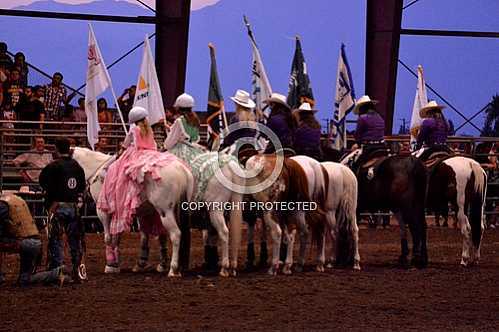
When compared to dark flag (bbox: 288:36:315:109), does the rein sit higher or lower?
lower

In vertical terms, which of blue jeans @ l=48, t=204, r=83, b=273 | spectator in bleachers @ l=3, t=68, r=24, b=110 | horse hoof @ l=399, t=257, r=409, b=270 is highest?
spectator in bleachers @ l=3, t=68, r=24, b=110

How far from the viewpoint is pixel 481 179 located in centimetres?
1445

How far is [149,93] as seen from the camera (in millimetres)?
17156

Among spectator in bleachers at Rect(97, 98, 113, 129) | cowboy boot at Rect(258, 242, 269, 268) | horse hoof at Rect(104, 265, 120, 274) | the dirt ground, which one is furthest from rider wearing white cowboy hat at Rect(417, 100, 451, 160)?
spectator in bleachers at Rect(97, 98, 113, 129)

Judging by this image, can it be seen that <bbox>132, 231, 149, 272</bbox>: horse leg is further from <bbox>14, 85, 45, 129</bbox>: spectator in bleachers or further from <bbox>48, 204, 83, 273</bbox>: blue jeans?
<bbox>14, 85, 45, 129</bbox>: spectator in bleachers

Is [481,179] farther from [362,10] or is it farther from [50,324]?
[362,10]

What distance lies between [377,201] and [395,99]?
10.8m

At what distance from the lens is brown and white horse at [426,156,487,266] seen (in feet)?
47.3

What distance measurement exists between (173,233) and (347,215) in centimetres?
262

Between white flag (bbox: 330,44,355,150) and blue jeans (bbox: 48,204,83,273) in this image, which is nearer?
blue jeans (bbox: 48,204,83,273)

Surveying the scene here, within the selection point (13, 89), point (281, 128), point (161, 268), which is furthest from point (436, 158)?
point (13, 89)

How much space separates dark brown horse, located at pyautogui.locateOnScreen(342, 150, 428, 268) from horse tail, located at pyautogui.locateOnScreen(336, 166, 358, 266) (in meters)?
0.64

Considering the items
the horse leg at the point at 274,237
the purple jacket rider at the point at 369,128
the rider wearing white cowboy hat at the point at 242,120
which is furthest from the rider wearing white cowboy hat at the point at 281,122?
the purple jacket rider at the point at 369,128

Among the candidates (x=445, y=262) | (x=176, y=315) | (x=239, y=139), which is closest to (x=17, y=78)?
(x=239, y=139)
